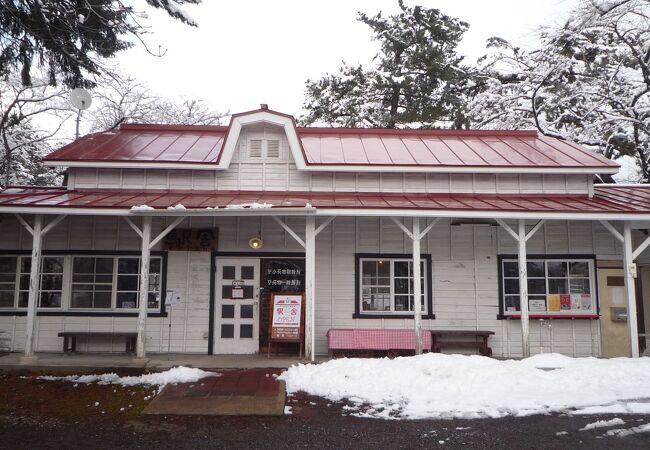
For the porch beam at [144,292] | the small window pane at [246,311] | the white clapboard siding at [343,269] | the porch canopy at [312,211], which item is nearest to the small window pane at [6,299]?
the white clapboard siding at [343,269]

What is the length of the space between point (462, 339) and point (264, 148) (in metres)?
6.82

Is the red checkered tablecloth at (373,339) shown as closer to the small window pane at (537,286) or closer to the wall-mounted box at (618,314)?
the small window pane at (537,286)

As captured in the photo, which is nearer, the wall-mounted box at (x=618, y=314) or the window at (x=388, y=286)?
the wall-mounted box at (x=618, y=314)

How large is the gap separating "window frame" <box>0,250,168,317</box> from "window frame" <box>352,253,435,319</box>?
4660 millimetres

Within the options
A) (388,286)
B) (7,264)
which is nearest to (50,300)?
(7,264)

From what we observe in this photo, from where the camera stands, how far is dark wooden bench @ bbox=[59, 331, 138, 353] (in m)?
10.9

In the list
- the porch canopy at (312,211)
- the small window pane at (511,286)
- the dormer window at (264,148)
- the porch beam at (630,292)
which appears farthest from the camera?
the dormer window at (264,148)

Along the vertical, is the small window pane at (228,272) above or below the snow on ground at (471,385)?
above

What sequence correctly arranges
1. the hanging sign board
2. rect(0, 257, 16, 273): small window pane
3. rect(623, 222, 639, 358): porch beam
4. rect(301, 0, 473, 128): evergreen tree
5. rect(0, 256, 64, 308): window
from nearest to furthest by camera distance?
rect(623, 222, 639, 358): porch beam < the hanging sign board < rect(0, 256, 64, 308): window < rect(0, 257, 16, 273): small window pane < rect(301, 0, 473, 128): evergreen tree

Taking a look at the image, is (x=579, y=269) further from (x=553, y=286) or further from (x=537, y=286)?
(x=537, y=286)

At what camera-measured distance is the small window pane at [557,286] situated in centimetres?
1180

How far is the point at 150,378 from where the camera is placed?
869cm

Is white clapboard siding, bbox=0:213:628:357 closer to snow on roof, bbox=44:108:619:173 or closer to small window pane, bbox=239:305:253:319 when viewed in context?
small window pane, bbox=239:305:253:319

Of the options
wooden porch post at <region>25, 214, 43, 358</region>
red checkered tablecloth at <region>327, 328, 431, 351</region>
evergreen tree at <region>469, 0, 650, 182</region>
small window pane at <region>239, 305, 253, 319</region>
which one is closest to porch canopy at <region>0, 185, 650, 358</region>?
wooden porch post at <region>25, 214, 43, 358</region>
